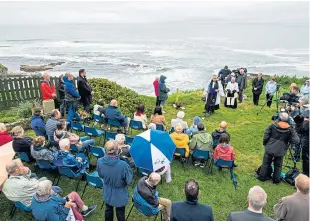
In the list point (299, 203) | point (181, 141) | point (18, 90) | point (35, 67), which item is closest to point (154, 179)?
point (299, 203)

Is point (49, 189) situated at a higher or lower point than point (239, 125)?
higher

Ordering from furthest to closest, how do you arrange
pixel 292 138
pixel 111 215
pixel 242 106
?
1. pixel 242 106
2. pixel 292 138
3. pixel 111 215

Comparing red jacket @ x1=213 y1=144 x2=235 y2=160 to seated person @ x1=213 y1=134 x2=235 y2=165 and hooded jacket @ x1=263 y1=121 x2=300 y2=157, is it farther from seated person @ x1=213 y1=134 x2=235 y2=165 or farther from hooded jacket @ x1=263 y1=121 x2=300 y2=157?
hooded jacket @ x1=263 y1=121 x2=300 y2=157

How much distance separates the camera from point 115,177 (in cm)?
484

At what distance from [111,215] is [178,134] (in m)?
2.86

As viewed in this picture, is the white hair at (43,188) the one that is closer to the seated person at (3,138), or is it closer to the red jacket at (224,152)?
the seated person at (3,138)

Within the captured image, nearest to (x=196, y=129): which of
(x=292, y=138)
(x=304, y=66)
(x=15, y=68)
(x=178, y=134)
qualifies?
(x=178, y=134)

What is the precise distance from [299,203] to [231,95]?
9.49 meters

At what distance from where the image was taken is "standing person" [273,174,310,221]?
4137mm

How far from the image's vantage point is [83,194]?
638cm

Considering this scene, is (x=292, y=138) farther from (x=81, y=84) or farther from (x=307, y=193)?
(x=81, y=84)

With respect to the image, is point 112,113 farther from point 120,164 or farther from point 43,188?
point 43,188

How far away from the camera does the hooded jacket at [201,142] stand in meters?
7.52

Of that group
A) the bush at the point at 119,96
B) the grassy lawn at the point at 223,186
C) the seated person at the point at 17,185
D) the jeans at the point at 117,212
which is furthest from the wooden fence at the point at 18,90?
the jeans at the point at 117,212
